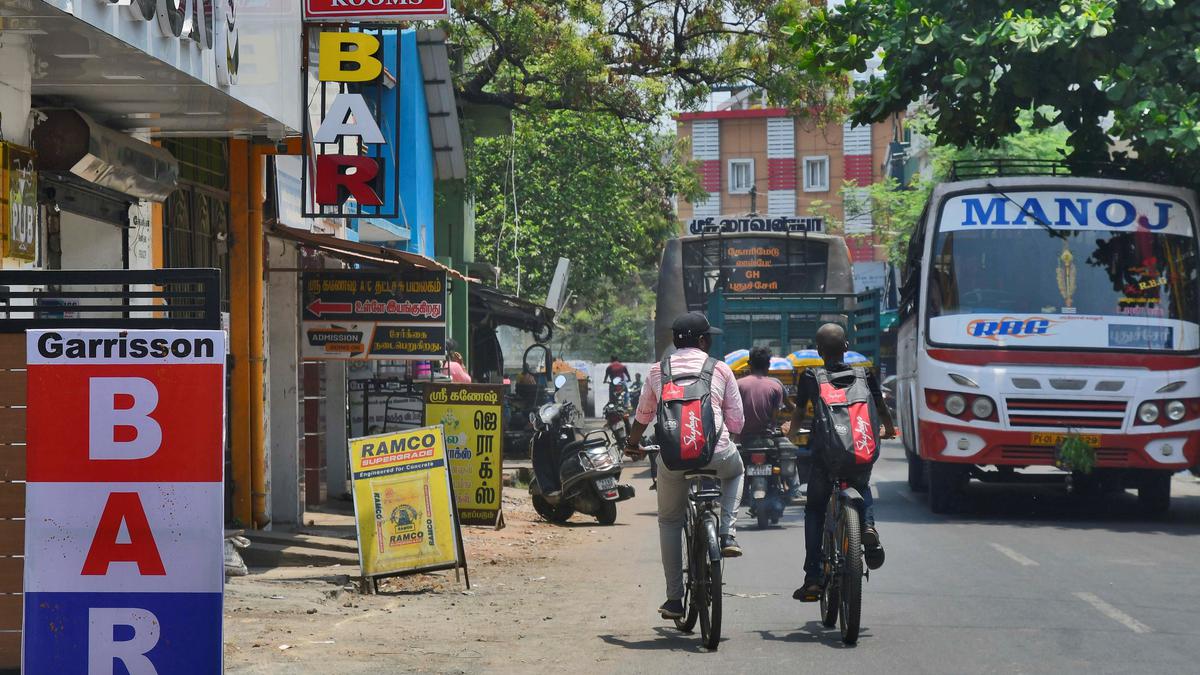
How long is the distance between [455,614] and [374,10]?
5527 millimetres

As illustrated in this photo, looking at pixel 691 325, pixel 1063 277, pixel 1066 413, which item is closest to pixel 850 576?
pixel 691 325

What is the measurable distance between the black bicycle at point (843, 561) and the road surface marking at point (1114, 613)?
1475 mm

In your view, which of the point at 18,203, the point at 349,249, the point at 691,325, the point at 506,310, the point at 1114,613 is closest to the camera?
the point at 18,203

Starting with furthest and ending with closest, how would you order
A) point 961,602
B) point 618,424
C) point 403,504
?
point 618,424, point 403,504, point 961,602

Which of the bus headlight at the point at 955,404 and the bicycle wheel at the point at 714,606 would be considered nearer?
the bicycle wheel at the point at 714,606

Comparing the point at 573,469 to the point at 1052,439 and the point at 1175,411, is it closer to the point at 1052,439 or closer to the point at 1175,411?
the point at 1052,439

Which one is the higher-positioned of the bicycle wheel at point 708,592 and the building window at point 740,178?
the building window at point 740,178

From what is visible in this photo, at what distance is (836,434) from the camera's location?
8.34 meters

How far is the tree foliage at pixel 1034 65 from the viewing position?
48.0ft

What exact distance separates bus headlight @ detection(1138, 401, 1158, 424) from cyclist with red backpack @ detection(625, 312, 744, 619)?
6.90 m

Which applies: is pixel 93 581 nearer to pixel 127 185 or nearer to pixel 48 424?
pixel 48 424

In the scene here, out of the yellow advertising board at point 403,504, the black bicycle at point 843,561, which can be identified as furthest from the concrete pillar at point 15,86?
the black bicycle at point 843,561

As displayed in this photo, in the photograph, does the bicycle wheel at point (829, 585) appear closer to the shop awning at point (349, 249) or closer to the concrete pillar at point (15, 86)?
the concrete pillar at point (15, 86)

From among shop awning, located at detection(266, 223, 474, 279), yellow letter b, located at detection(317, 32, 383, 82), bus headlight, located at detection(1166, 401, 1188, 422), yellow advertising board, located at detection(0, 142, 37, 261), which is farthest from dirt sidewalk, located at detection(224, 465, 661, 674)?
bus headlight, located at detection(1166, 401, 1188, 422)
